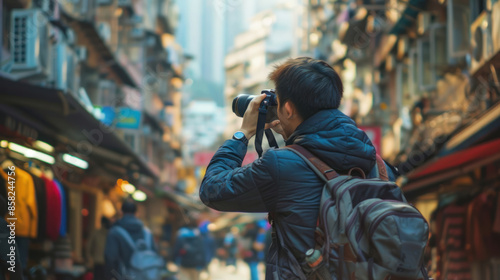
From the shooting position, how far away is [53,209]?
1244 centimetres

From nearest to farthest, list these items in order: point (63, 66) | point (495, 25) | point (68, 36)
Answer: point (495, 25)
point (63, 66)
point (68, 36)

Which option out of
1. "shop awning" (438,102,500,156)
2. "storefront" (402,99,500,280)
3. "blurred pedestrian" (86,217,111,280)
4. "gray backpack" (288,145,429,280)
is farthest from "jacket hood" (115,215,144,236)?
"gray backpack" (288,145,429,280)

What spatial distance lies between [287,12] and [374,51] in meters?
74.8

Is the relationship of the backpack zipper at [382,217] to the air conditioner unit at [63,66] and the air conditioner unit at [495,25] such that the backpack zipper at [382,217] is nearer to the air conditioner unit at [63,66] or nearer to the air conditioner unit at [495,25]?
the air conditioner unit at [495,25]

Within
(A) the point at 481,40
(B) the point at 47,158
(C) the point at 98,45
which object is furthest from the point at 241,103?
(C) the point at 98,45

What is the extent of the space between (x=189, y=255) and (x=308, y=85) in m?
15.0

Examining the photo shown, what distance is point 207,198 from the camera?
3.47 meters

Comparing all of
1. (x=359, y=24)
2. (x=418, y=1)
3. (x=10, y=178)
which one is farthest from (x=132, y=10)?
(x=10, y=178)

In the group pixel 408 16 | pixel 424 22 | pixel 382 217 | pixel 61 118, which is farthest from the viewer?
pixel 408 16

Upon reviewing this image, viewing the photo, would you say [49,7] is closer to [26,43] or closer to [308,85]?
[26,43]

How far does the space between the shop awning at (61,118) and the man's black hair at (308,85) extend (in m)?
6.96

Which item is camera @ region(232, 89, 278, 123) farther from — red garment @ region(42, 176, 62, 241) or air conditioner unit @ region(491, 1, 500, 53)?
air conditioner unit @ region(491, 1, 500, 53)

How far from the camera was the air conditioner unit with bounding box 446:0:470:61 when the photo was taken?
15898mm

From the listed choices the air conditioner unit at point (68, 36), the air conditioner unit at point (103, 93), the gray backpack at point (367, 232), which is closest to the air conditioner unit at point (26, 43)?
the air conditioner unit at point (68, 36)
